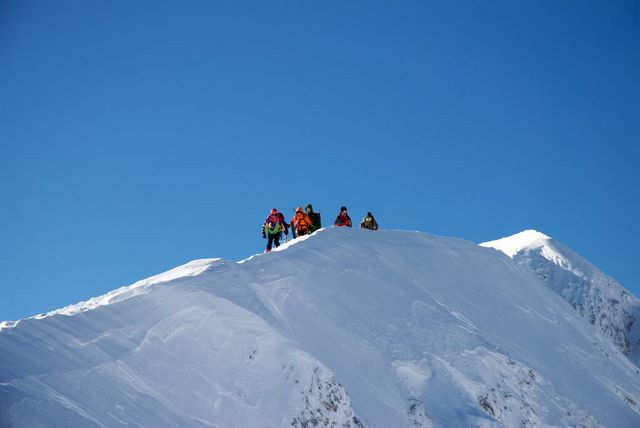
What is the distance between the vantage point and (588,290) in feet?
152

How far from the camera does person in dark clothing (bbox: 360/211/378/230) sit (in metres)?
33.4

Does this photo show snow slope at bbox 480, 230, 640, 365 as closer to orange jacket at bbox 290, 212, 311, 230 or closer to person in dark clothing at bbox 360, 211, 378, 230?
person in dark clothing at bbox 360, 211, 378, 230

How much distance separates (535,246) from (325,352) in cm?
3097

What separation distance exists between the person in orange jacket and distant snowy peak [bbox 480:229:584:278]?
18417 mm

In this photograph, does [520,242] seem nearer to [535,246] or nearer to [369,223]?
[535,246]

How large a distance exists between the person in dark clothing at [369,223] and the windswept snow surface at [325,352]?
1.56 meters

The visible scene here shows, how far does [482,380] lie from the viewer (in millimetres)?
24078

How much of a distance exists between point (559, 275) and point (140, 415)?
35381 mm

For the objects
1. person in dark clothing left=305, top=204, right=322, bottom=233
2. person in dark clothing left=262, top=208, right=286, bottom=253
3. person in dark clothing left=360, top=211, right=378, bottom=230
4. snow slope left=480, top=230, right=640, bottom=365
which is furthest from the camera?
snow slope left=480, top=230, right=640, bottom=365

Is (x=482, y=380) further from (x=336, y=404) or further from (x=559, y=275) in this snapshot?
(x=559, y=275)

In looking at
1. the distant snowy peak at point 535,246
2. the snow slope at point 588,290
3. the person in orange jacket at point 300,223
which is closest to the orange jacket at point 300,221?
the person in orange jacket at point 300,223

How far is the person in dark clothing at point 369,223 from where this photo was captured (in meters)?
33.4

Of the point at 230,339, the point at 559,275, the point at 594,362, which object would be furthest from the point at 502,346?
the point at 559,275

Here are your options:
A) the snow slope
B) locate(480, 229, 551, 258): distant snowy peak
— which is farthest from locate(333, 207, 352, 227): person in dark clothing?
locate(480, 229, 551, 258): distant snowy peak
